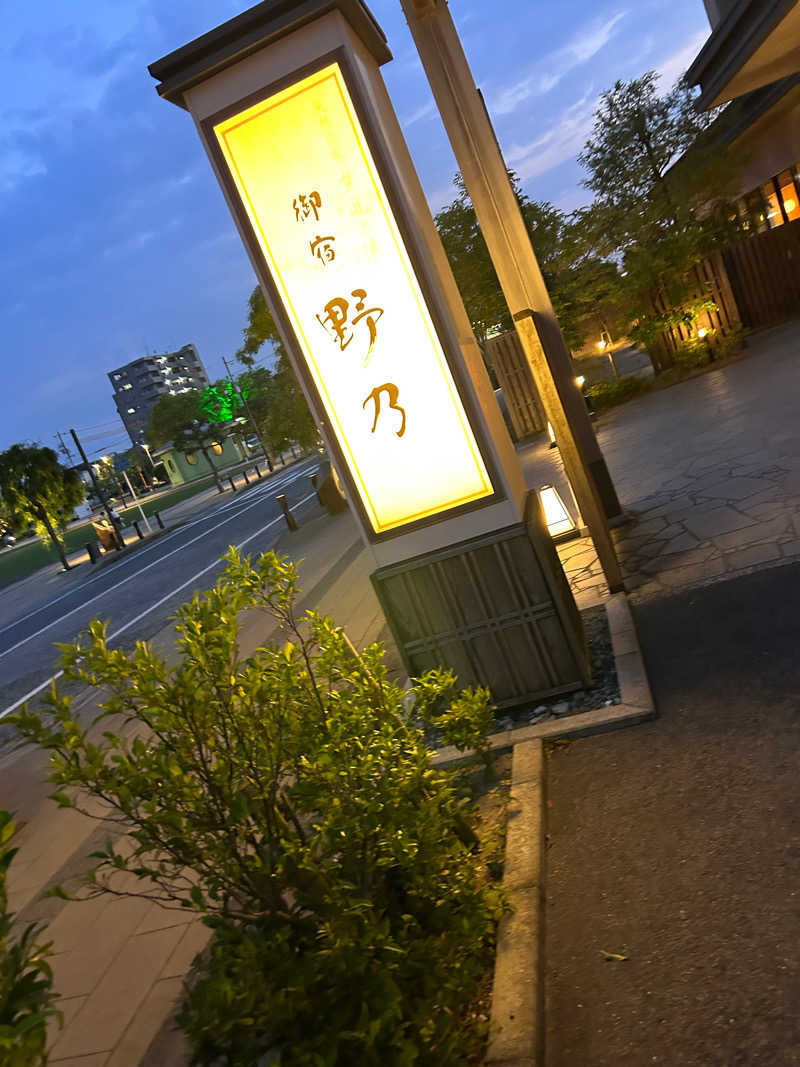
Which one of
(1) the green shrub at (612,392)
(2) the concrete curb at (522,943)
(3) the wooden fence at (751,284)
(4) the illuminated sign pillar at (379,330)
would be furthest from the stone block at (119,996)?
(3) the wooden fence at (751,284)

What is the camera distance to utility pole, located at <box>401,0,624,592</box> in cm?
537

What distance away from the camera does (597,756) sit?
3924 millimetres

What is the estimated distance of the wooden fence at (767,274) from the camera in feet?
48.2

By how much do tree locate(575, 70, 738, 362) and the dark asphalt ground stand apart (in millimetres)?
12785

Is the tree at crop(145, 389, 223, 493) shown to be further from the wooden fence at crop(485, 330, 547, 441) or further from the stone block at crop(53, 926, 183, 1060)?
the stone block at crop(53, 926, 183, 1060)

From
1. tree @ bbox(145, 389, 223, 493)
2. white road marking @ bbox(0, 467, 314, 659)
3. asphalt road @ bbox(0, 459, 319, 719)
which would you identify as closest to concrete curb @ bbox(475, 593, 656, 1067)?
asphalt road @ bbox(0, 459, 319, 719)

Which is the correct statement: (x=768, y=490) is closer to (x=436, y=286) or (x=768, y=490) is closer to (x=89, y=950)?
(x=436, y=286)

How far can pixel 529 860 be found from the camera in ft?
10.6

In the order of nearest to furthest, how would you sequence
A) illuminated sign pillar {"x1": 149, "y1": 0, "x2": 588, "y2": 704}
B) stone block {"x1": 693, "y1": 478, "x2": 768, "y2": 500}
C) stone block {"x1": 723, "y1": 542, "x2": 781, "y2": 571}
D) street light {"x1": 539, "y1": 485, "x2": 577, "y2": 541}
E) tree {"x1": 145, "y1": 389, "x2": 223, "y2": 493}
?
1. illuminated sign pillar {"x1": 149, "y1": 0, "x2": 588, "y2": 704}
2. stone block {"x1": 723, "y1": 542, "x2": 781, "y2": 571}
3. stone block {"x1": 693, "y1": 478, "x2": 768, "y2": 500}
4. street light {"x1": 539, "y1": 485, "x2": 577, "y2": 541}
5. tree {"x1": 145, "y1": 389, "x2": 223, "y2": 493}

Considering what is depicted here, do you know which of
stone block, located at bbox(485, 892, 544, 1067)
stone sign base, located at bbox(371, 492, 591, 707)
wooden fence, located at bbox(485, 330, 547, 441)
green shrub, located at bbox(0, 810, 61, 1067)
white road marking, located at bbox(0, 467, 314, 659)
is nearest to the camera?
green shrub, located at bbox(0, 810, 61, 1067)

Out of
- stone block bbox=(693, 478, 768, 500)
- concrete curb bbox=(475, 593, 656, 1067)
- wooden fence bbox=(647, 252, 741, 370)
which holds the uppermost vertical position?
wooden fence bbox=(647, 252, 741, 370)

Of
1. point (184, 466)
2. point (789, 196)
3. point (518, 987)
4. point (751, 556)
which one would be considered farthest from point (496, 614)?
point (184, 466)

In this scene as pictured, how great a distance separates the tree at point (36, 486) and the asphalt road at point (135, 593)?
155 inches

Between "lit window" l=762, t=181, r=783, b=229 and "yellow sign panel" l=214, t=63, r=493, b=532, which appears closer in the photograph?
"yellow sign panel" l=214, t=63, r=493, b=532
